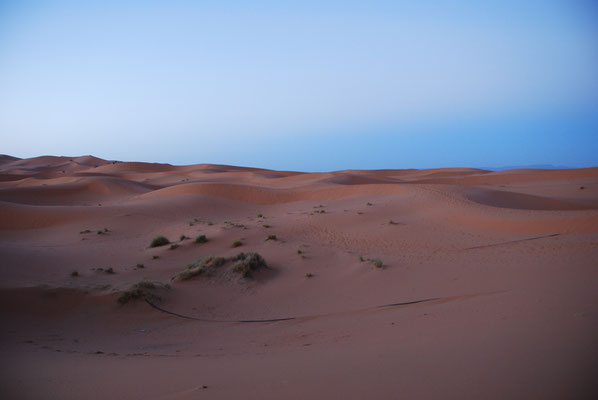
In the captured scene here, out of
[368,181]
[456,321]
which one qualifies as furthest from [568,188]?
[456,321]

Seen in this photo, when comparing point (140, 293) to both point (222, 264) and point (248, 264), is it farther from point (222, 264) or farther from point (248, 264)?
point (248, 264)

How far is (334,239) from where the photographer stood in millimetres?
14016

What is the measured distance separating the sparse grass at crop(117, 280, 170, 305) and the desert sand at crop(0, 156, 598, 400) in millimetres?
61

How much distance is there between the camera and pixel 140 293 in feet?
29.1

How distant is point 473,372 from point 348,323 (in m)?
3.28

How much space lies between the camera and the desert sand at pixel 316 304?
12.9ft

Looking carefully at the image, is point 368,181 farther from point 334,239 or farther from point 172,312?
point 172,312

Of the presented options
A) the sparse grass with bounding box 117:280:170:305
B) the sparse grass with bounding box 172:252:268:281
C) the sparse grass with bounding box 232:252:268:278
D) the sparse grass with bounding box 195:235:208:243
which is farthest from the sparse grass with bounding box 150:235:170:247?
the sparse grass with bounding box 117:280:170:305

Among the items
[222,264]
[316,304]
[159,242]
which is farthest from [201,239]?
[316,304]

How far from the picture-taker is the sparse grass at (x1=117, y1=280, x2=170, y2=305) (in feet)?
28.5

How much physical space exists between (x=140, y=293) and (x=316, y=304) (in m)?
3.90

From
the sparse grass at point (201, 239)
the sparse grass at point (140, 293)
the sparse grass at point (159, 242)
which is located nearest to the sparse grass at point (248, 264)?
the sparse grass at point (140, 293)

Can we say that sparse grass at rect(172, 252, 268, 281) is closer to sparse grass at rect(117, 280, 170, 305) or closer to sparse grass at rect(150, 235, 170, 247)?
sparse grass at rect(117, 280, 170, 305)

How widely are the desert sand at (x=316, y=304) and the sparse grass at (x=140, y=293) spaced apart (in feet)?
0.20
